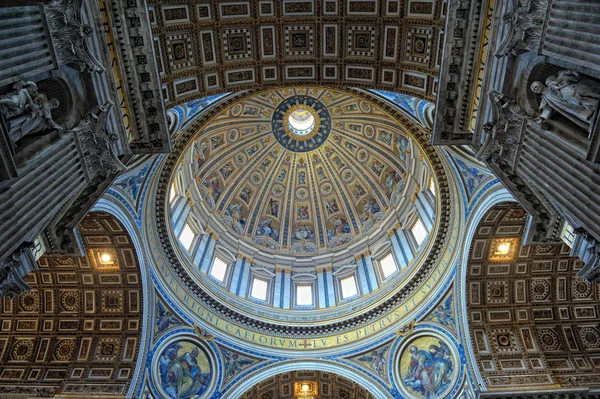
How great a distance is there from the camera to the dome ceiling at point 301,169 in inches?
1232

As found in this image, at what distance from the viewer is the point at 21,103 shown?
8.91 metres

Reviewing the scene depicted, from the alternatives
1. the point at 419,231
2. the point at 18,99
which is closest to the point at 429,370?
the point at 419,231

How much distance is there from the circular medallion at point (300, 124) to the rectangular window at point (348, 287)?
11.2 meters

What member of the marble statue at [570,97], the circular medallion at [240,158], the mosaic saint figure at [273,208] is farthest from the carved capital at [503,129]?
the circular medallion at [240,158]

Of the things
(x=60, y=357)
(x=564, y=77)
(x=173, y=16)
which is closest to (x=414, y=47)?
(x=564, y=77)

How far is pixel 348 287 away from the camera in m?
28.5

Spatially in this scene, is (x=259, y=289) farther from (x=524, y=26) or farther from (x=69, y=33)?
(x=524, y=26)

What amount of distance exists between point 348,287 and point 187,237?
1055 centimetres

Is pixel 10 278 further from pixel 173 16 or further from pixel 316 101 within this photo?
pixel 316 101

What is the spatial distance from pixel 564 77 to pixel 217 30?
10.6m

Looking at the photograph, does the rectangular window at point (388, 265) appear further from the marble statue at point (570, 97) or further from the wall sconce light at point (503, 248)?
the marble statue at point (570, 97)

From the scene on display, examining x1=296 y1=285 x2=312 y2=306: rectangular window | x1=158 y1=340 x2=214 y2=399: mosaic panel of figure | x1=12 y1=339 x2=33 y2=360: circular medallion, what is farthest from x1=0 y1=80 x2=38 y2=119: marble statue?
x1=296 y1=285 x2=312 y2=306: rectangular window

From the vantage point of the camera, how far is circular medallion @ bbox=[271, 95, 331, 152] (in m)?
32.7

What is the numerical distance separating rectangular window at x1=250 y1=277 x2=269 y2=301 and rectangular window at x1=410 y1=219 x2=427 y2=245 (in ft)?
32.8
